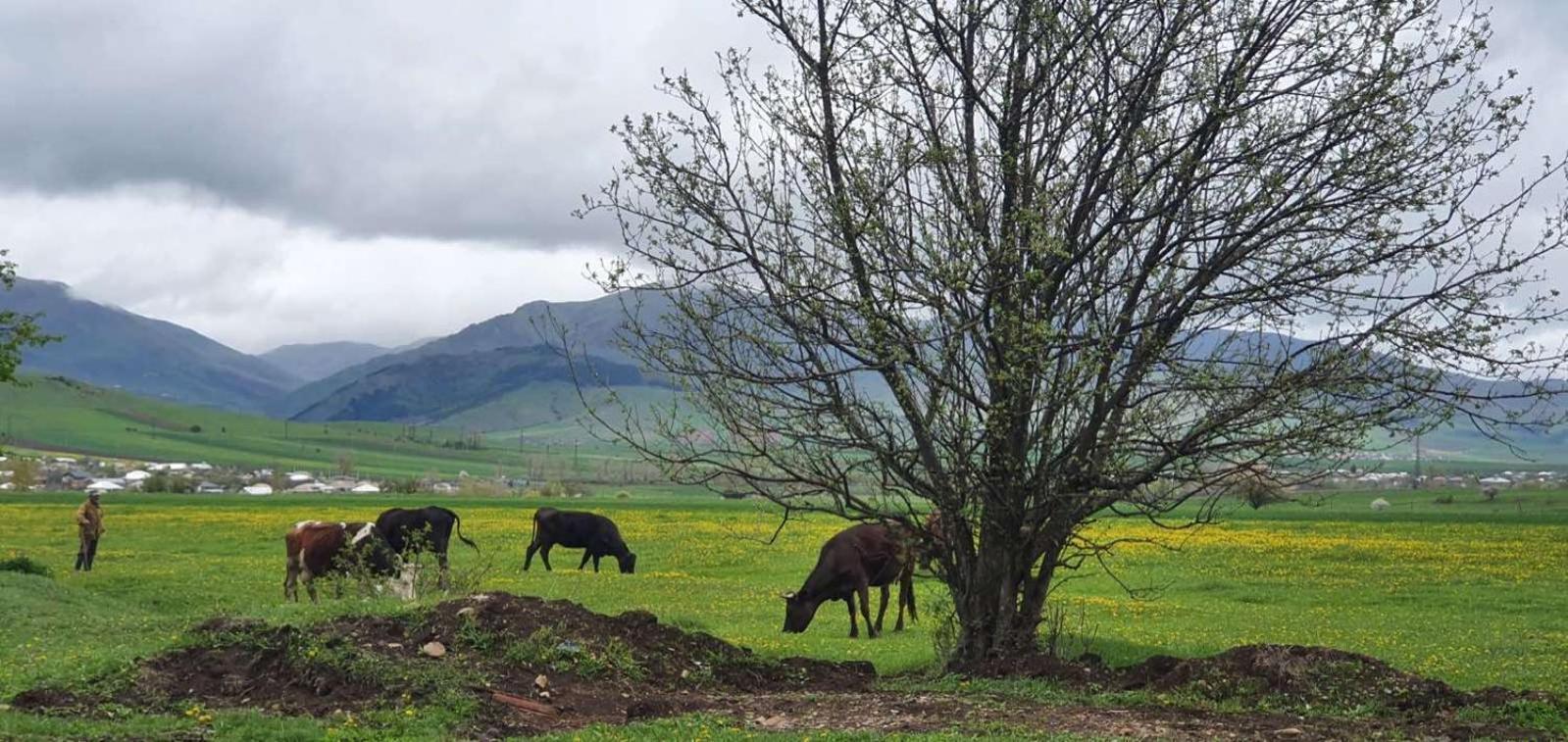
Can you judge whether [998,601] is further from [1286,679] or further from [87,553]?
A: [87,553]

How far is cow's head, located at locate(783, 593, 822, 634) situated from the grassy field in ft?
1.59

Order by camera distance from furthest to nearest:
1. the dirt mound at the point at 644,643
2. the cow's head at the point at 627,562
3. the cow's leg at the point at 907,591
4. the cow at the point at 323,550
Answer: the cow's head at the point at 627,562 < the cow at the point at 323,550 < the cow's leg at the point at 907,591 < the dirt mound at the point at 644,643

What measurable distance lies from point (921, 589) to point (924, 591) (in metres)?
0.44

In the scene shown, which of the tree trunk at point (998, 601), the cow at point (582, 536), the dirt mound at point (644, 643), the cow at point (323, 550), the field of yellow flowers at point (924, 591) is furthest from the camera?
the cow at point (582, 536)

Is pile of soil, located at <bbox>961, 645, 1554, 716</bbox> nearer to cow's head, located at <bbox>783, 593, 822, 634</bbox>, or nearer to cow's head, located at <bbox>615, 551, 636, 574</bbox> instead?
cow's head, located at <bbox>783, 593, 822, 634</bbox>

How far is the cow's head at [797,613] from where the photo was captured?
87.3 feet

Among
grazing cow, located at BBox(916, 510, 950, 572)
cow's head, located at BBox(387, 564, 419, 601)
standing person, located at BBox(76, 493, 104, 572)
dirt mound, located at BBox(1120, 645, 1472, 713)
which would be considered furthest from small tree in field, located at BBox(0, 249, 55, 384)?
dirt mound, located at BBox(1120, 645, 1472, 713)

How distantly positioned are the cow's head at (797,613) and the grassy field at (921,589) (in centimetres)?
48

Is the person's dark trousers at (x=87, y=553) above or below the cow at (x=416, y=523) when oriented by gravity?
below

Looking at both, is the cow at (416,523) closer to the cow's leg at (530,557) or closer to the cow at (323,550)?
the cow at (323,550)

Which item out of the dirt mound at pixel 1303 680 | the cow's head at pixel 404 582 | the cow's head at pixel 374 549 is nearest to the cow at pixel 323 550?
the cow's head at pixel 374 549

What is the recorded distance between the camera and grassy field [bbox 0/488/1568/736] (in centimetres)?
2052

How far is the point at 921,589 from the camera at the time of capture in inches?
1449

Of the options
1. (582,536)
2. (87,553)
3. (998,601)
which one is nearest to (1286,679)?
(998,601)
